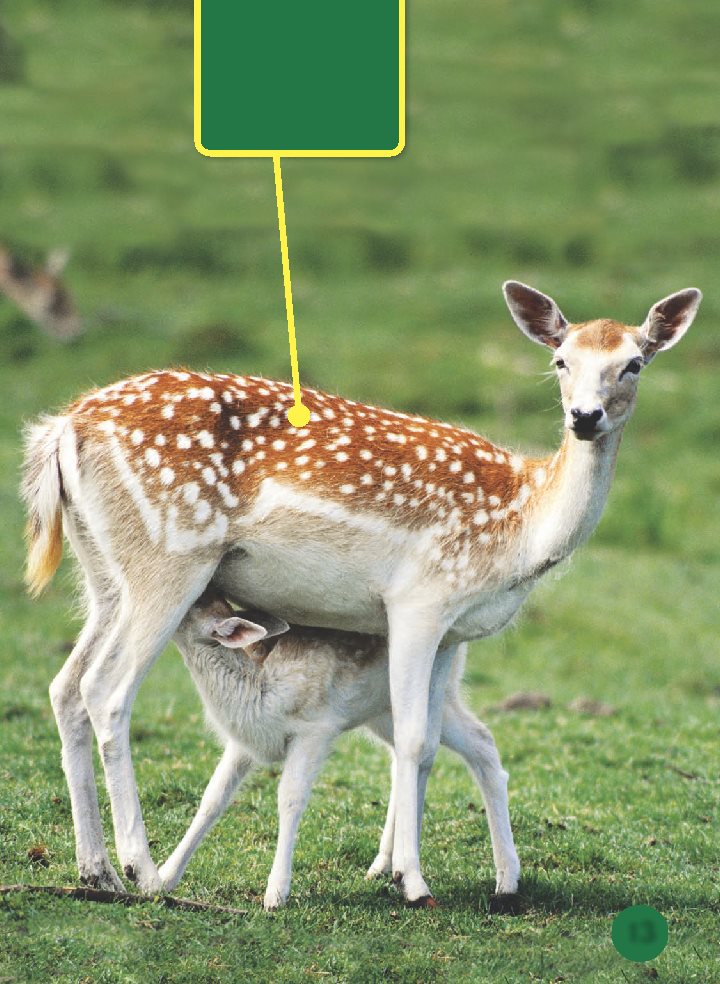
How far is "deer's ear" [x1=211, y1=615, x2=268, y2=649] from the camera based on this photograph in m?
7.61

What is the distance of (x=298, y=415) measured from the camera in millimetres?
7906

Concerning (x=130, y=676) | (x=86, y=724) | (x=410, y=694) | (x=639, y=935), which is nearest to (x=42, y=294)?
(x=86, y=724)

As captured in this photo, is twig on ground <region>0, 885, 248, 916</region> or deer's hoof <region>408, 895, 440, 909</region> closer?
twig on ground <region>0, 885, 248, 916</region>

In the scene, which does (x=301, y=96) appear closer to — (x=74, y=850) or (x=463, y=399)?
(x=74, y=850)

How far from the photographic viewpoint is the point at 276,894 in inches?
292

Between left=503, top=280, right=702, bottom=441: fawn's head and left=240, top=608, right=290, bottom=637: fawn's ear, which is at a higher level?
left=503, top=280, right=702, bottom=441: fawn's head

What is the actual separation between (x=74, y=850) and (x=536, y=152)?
3027cm

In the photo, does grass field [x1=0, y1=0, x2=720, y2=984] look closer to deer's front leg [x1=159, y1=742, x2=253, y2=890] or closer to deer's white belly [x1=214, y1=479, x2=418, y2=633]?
deer's front leg [x1=159, y1=742, x2=253, y2=890]

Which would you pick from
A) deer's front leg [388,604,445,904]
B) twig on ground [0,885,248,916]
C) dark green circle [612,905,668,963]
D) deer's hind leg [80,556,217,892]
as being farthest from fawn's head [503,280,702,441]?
twig on ground [0,885,248,916]

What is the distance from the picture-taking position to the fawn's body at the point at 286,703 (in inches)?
304

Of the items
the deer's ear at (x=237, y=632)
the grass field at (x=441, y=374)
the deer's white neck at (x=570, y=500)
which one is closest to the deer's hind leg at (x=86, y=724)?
the grass field at (x=441, y=374)

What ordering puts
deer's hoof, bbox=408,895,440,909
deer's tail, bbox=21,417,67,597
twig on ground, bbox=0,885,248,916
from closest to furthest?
twig on ground, bbox=0,885,248,916 < deer's hoof, bbox=408,895,440,909 < deer's tail, bbox=21,417,67,597

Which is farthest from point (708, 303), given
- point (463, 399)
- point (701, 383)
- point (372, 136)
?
point (372, 136)

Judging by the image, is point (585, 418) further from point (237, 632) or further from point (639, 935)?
point (639, 935)
